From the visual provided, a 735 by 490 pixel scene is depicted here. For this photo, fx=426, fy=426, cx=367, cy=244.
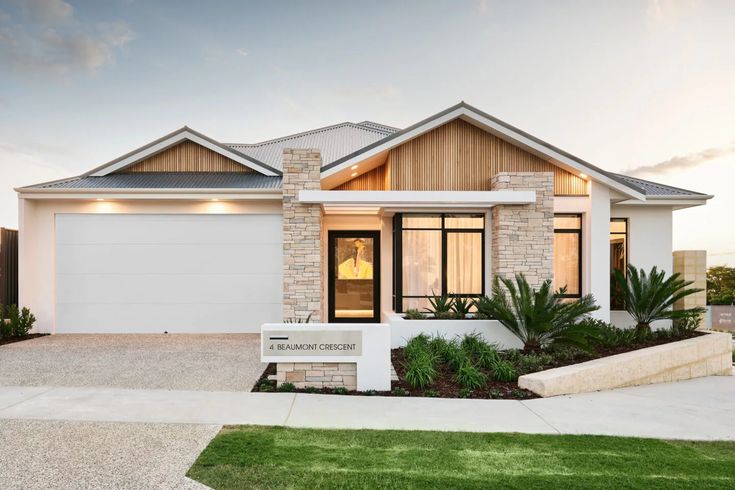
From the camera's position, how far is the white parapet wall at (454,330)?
9969 mm

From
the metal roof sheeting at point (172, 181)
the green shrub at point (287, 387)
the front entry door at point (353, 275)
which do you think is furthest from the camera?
the front entry door at point (353, 275)

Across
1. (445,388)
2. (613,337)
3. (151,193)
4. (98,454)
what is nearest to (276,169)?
(151,193)

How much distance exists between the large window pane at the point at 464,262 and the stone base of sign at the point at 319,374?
5038 mm

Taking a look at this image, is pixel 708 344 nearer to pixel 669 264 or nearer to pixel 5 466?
pixel 669 264

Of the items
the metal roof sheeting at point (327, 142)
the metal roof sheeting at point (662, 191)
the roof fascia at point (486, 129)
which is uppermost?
the metal roof sheeting at point (327, 142)

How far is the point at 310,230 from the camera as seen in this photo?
1038 cm

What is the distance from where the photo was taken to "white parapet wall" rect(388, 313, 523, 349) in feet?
32.7

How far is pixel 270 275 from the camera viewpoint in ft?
39.1

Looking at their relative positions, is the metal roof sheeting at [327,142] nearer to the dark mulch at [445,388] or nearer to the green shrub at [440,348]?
the green shrub at [440,348]

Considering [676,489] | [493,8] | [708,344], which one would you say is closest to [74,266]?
[676,489]

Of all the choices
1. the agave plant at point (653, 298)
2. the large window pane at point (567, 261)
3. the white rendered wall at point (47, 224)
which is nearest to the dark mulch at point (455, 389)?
the large window pane at point (567, 261)

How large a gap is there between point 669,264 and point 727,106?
6612 millimetres

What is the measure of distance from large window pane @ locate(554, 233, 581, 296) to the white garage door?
7.68 metres

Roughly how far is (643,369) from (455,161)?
6.32 meters
